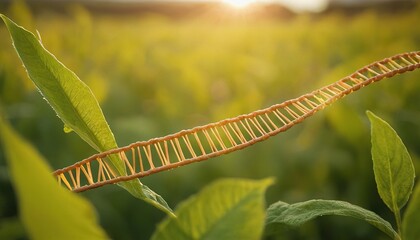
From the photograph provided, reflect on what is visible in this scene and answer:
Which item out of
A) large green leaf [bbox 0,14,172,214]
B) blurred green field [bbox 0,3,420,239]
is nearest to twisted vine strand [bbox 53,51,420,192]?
large green leaf [bbox 0,14,172,214]

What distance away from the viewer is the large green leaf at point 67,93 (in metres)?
0.32

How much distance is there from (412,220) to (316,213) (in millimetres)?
53

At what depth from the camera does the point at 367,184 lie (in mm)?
1431

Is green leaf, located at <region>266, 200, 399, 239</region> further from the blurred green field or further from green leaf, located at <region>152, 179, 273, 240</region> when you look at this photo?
the blurred green field

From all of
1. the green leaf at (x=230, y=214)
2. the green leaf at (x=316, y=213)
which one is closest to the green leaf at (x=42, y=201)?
the green leaf at (x=230, y=214)

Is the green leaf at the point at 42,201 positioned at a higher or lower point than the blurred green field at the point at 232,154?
higher

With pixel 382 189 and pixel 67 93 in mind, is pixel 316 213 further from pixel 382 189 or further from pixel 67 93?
pixel 67 93

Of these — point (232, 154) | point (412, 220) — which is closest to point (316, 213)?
point (412, 220)

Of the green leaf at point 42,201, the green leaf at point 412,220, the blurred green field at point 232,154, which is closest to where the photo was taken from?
the green leaf at point 42,201

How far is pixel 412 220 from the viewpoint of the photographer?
314mm

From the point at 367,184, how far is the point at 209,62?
1.68 meters

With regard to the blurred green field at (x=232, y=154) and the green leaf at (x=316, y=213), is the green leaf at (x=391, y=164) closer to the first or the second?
the green leaf at (x=316, y=213)

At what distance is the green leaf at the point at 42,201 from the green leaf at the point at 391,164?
0.20 m

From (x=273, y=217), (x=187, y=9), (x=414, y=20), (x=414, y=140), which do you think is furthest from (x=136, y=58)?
(x=187, y=9)
